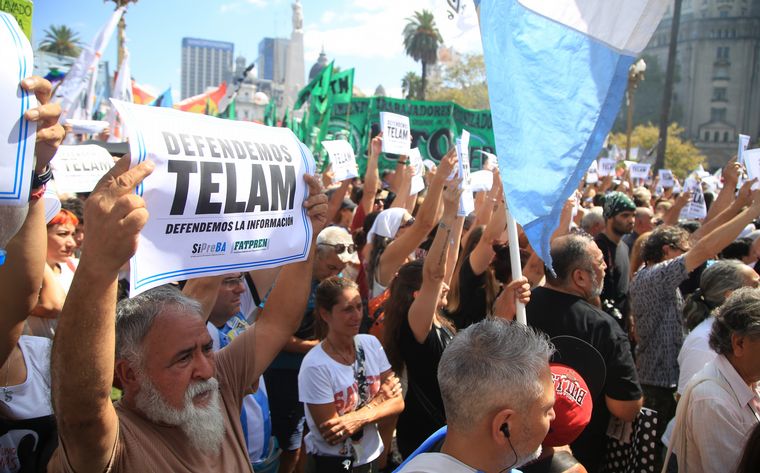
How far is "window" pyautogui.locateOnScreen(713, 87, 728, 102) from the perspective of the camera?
81.1 metres

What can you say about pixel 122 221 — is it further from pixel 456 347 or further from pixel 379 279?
pixel 379 279

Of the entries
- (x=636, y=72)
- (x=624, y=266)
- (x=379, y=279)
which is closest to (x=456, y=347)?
(x=379, y=279)

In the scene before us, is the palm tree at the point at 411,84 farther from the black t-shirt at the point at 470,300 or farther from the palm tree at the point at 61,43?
the black t-shirt at the point at 470,300

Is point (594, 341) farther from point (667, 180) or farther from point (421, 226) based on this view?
point (667, 180)

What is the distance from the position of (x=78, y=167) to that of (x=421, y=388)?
440 cm

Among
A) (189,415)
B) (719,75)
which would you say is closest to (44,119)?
(189,415)

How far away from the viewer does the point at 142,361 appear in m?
1.99

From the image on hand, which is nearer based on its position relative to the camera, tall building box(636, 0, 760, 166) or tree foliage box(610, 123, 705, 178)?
tree foliage box(610, 123, 705, 178)

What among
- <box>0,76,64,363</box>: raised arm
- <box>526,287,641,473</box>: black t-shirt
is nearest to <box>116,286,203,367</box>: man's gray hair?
<box>0,76,64,363</box>: raised arm

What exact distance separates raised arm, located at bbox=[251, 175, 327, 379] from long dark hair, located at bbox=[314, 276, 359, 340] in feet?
3.47

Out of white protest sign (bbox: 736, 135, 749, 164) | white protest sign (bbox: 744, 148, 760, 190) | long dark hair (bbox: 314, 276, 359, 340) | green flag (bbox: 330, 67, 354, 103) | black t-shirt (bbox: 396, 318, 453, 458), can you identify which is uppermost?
green flag (bbox: 330, 67, 354, 103)

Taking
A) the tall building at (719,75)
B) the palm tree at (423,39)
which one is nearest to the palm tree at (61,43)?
the palm tree at (423,39)

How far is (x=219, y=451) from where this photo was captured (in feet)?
6.91

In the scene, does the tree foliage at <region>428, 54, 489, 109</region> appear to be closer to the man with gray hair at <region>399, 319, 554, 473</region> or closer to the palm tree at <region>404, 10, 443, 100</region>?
the palm tree at <region>404, 10, 443, 100</region>
